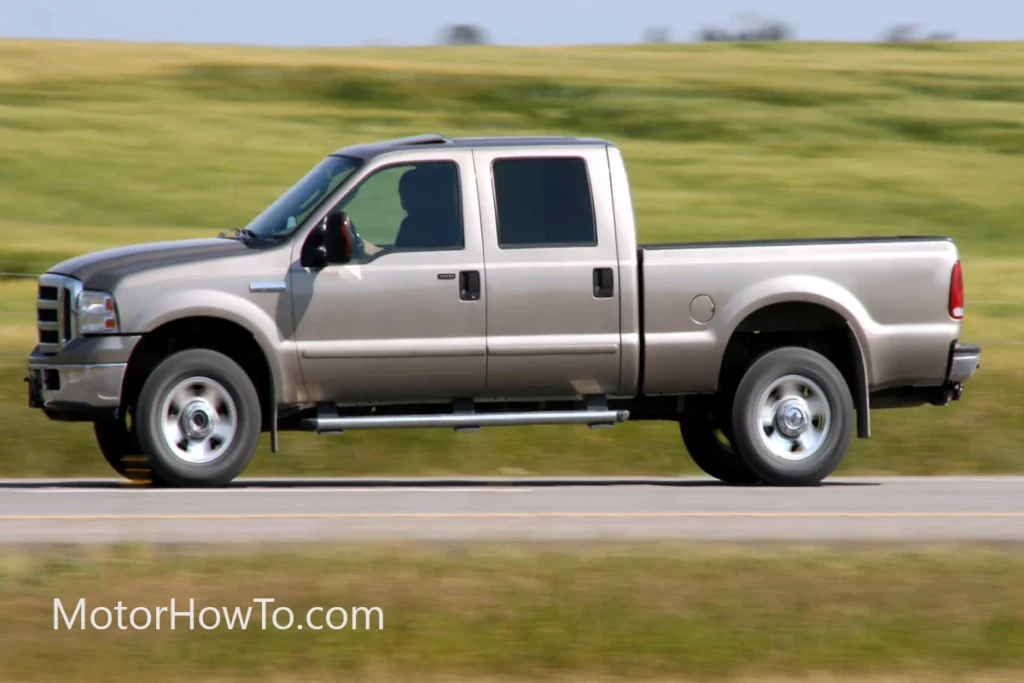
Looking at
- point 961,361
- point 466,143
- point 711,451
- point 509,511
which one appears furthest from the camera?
point 711,451

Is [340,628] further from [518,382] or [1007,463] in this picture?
[1007,463]

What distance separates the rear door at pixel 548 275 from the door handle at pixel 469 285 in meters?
0.06

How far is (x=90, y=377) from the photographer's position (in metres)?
10.7

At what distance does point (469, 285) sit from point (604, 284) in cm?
80

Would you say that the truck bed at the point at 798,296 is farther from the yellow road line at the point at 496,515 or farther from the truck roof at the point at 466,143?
the yellow road line at the point at 496,515

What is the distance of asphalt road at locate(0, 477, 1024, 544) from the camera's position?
8797mm

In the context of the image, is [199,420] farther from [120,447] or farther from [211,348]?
[120,447]

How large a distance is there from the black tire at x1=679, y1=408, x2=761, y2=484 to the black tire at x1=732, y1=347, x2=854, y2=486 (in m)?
0.83

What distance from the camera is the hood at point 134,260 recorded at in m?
10.7

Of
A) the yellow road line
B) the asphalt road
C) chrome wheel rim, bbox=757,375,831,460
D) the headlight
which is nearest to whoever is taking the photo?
the asphalt road

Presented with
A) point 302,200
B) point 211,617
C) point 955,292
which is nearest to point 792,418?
point 955,292

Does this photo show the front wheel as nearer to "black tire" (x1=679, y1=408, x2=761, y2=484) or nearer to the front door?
the front door

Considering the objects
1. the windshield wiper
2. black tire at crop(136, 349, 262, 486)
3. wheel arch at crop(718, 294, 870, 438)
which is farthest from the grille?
wheel arch at crop(718, 294, 870, 438)

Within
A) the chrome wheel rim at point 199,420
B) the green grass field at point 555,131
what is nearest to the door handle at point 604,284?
the chrome wheel rim at point 199,420
